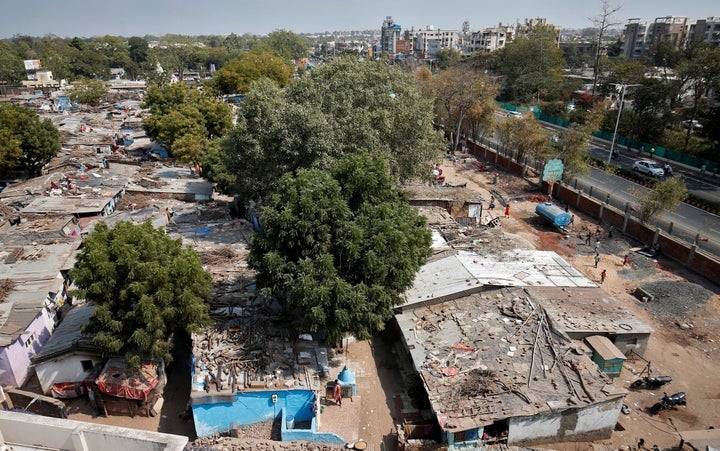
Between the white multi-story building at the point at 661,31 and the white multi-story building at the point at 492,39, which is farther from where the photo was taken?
the white multi-story building at the point at 492,39

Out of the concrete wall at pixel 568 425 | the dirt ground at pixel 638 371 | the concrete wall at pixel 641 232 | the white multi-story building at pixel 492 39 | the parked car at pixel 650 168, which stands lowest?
the dirt ground at pixel 638 371

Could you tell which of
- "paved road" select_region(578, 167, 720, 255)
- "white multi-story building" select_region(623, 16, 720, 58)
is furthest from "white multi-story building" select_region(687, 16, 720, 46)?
"paved road" select_region(578, 167, 720, 255)

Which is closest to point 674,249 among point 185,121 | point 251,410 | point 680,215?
point 680,215

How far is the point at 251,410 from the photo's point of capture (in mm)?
14430

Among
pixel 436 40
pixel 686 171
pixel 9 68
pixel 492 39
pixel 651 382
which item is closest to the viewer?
pixel 651 382

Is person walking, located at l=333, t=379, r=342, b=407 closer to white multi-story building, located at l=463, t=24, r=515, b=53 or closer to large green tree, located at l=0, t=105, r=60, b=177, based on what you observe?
large green tree, located at l=0, t=105, r=60, b=177

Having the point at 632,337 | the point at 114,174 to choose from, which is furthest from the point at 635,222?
the point at 114,174

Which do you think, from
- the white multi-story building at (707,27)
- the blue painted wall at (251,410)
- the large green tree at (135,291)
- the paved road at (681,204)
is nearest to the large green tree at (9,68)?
the large green tree at (135,291)

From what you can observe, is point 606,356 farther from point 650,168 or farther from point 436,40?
point 436,40

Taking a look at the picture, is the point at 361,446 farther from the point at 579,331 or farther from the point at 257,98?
the point at 257,98

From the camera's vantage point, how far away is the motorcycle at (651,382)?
642 inches

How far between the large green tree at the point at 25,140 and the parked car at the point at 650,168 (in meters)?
50.2

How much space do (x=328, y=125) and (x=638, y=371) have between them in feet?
53.9

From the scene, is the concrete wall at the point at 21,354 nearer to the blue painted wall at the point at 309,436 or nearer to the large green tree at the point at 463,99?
the blue painted wall at the point at 309,436
